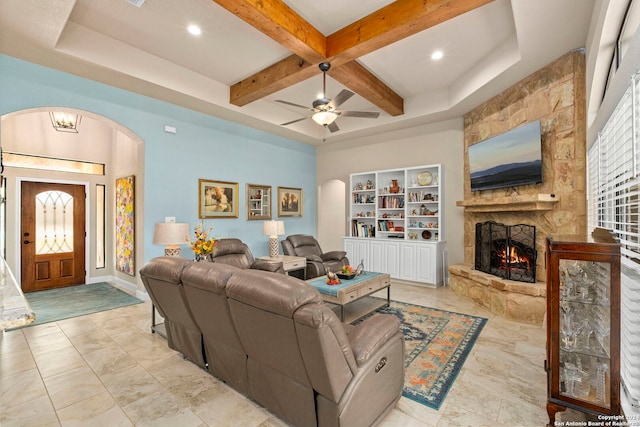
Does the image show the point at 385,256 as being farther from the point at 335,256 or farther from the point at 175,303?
the point at 175,303

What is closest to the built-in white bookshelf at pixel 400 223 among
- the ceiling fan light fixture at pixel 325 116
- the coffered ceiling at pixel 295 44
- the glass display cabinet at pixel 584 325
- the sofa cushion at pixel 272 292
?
the coffered ceiling at pixel 295 44

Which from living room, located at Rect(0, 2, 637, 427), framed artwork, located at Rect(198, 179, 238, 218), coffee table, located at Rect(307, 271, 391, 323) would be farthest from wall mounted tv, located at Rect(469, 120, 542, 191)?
framed artwork, located at Rect(198, 179, 238, 218)

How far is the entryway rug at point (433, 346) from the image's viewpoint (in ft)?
7.60

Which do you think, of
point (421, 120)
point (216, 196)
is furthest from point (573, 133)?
point (216, 196)

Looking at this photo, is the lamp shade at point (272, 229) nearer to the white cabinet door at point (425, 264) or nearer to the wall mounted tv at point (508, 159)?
the white cabinet door at point (425, 264)

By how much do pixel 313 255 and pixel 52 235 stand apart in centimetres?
499

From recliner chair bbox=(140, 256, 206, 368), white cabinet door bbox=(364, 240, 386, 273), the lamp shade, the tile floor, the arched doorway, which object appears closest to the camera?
the tile floor

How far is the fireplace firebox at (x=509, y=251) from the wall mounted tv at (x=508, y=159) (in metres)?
0.66

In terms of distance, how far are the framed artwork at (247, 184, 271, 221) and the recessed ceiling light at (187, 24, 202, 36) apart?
3.07 meters

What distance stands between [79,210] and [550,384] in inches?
296

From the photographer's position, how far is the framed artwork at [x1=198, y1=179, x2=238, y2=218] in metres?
5.37

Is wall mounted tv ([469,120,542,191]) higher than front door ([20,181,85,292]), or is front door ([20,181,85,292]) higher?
wall mounted tv ([469,120,542,191])

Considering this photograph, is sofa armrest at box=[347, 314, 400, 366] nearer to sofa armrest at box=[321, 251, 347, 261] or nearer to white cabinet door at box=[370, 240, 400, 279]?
sofa armrest at box=[321, 251, 347, 261]

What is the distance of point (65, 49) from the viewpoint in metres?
3.37
